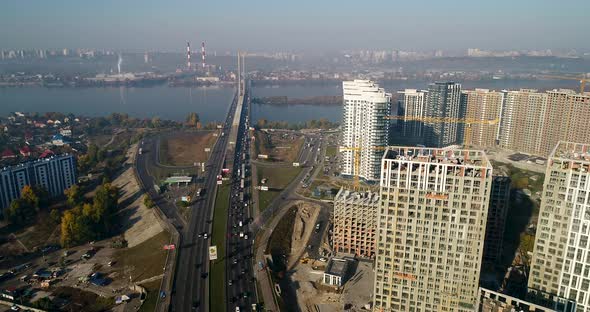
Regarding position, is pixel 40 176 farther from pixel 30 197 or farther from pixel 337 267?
pixel 337 267

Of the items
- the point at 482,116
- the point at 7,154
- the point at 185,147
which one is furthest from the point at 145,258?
the point at 482,116

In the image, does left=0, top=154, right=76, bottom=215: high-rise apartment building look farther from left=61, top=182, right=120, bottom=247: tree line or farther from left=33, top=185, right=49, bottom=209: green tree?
left=61, top=182, right=120, bottom=247: tree line

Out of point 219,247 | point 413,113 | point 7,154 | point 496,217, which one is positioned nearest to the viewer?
point 496,217

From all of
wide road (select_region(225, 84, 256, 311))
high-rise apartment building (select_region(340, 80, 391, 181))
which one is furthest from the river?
high-rise apartment building (select_region(340, 80, 391, 181))

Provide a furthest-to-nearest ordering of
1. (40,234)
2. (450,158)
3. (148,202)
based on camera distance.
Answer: (148,202) → (40,234) → (450,158)

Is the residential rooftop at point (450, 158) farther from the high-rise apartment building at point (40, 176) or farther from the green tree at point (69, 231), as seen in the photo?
the high-rise apartment building at point (40, 176)

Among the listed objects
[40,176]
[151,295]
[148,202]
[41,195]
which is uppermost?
[40,176]

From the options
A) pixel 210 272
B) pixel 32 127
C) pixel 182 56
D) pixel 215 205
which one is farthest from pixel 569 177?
pixel 182 56
